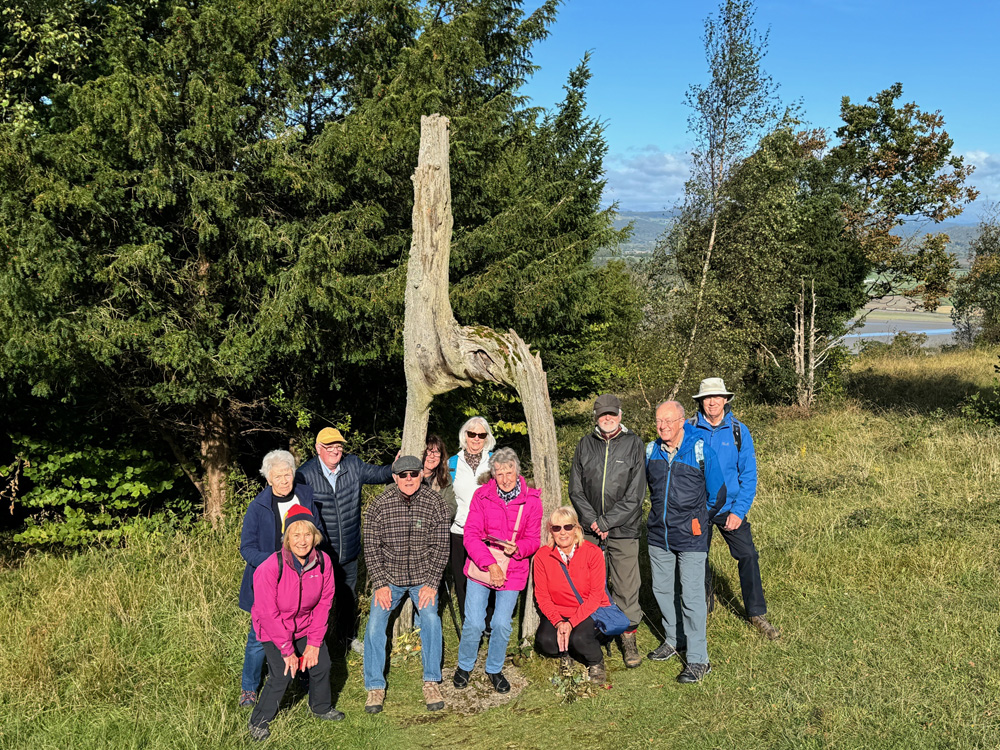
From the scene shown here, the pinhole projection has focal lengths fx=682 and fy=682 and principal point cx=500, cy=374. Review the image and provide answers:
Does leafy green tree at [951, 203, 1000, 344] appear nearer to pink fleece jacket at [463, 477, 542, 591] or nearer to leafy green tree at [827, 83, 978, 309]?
leafy green tree at [827, 83, 978, 309]

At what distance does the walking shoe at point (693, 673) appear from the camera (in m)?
4.89

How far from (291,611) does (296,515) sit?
599 millimetres

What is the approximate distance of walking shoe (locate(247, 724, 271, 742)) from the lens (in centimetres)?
422

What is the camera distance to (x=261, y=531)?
4535mm

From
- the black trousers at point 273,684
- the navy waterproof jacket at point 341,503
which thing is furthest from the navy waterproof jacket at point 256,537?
the navy waterproof jacket at point 341,503

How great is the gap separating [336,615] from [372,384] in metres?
6.04

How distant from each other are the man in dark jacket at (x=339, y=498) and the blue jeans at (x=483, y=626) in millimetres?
1044

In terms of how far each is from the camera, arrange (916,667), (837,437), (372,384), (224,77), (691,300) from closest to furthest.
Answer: (916,667)
(224,77)
(372,384)
(837,437)
(691,300)

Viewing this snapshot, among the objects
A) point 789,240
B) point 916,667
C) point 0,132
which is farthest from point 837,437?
point 0,132

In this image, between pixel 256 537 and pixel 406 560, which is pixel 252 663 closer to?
pixel 256 537

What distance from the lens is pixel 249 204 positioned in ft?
28.6

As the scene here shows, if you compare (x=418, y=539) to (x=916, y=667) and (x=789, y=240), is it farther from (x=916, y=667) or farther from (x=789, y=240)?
(x=789, y=240)

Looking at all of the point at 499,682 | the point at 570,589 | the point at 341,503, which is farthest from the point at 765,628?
the point at 341,503

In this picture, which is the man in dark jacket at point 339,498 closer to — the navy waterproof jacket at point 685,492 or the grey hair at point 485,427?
the grey hair at point 485,427
